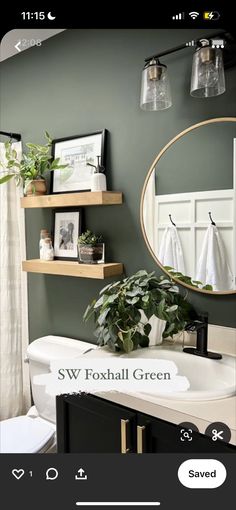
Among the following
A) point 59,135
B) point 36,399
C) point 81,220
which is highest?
point 59,135

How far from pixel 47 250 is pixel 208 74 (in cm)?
88

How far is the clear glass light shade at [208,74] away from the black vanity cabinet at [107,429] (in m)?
0.80

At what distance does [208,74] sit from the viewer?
0.90 meters

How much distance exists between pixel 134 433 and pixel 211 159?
732 mm

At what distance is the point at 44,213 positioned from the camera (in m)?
1.51

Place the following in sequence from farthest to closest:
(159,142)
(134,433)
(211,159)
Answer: (159,142) → (211,159) → (134,433)

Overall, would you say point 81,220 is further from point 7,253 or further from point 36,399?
point 36,399

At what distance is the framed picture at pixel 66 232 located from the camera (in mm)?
1376

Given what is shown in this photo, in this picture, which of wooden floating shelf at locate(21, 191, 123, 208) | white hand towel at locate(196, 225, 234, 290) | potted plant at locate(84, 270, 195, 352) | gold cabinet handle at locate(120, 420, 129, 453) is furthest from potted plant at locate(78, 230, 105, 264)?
gold cabinet handle at locate(120, 420, 129, 453)

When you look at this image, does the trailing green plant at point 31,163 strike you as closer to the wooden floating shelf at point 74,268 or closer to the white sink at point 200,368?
the wooden floating shelf at point 74,268

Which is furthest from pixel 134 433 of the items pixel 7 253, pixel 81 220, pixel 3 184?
pixel 3 184

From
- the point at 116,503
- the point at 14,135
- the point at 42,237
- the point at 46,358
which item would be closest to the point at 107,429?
the point at 116,503
